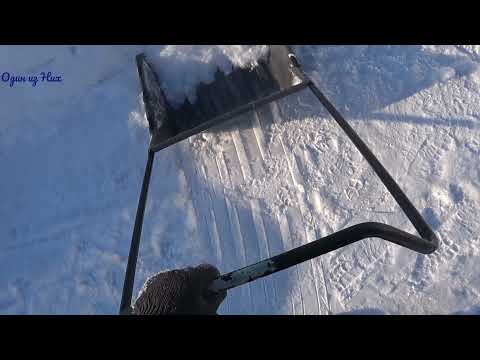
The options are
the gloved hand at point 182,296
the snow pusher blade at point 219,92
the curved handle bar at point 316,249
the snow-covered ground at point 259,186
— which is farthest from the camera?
the snow pusher blade at point 219,92

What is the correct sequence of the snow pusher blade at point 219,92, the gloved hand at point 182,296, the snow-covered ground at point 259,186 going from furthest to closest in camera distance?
the snow pusher blade at point 219,92 < the snow-covered ground at point 259,186 < the gloved hand at point 182,296

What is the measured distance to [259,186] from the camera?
268 centimetres

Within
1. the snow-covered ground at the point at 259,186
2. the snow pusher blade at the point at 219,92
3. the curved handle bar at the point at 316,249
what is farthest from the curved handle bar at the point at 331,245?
the snow pusher blade at the point at 219,92

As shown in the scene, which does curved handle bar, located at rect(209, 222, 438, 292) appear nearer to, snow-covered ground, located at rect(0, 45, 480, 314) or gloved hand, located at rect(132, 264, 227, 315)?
gloved hand, located at rect(132, 264, 227, 315)

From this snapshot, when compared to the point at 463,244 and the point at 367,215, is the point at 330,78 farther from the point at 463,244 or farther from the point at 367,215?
the point at 463,244

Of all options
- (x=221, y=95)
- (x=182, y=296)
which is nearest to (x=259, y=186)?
(x=221, y=95)

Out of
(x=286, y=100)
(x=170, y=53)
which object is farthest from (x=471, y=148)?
(x=170, y=53)

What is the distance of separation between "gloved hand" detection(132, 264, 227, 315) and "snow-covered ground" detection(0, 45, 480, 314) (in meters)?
1.22

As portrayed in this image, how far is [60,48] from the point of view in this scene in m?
3.02

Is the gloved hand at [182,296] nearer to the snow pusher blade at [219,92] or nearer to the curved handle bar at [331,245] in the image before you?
the curved handle bar at [331,245]

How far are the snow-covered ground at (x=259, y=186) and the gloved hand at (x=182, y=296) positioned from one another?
1.22 m

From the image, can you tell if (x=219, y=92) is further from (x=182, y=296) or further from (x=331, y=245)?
(x=331, y=245)

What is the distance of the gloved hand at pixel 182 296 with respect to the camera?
1.31m

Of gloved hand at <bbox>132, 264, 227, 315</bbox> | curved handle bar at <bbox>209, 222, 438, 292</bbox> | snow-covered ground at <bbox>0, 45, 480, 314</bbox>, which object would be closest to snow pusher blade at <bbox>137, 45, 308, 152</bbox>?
snow-covered ground at <bbox>0, 45, 480, 314</bbox>
